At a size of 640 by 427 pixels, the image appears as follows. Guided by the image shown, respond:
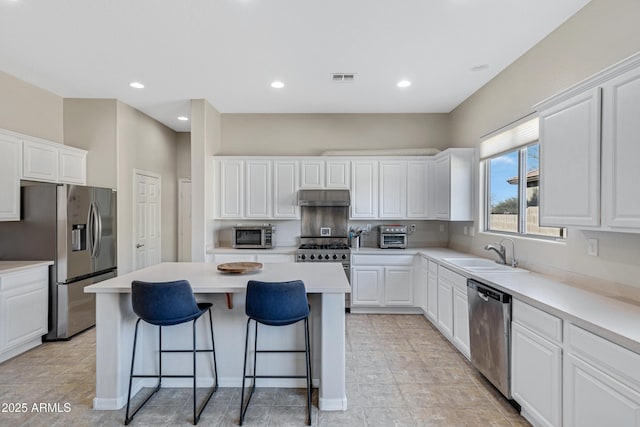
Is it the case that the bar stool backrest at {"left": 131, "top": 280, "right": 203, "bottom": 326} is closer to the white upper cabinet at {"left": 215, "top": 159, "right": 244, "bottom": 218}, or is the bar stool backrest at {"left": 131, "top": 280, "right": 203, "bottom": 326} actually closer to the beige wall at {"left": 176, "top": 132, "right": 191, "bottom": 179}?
the white upper cabinet at {"left": 215, "top": 159, "right": 244, "bottom": 218}

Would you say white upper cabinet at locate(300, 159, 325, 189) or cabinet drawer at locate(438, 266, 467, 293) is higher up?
white upper cabinet at locate(300, 159, 325, 189)

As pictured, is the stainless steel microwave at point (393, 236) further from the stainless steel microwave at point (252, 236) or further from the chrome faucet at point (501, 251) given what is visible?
the stainless steel microwave at point (252, 236)

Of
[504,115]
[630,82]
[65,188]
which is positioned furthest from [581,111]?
[65,188]

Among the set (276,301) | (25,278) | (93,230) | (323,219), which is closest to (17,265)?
(25,278)

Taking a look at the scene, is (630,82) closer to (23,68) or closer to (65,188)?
(65,188)

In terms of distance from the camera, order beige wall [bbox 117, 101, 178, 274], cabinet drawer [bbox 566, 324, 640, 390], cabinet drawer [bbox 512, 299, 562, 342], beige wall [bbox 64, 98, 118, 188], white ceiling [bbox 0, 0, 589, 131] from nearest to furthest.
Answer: cabinet drawer [bbox 566, 324, 640, 390] < cabinet drawer [bbox 512, 299, 562, 342] < white ceiling [bbox 0, 0, 589, 131] < beige wall [bbox 64, 98, 118, 188] < beige wall [bbox 117, 101, 178, 274]

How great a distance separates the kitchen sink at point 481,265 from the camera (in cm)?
296

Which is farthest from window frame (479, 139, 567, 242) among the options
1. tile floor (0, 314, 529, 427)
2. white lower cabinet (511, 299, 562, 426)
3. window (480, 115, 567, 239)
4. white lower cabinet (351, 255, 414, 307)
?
tile floor (0, 314, 529, 427)

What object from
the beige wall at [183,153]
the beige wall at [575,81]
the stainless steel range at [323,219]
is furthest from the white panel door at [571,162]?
the beige wall at [183,153]

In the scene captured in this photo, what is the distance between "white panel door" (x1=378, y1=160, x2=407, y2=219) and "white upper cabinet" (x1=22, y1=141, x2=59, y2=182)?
4.27 metres

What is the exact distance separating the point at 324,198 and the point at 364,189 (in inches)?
24.6

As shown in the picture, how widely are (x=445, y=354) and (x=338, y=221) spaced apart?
243cm

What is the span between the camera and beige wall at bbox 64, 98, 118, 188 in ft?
14.3

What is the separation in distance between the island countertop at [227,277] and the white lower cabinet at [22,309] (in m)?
1.41
